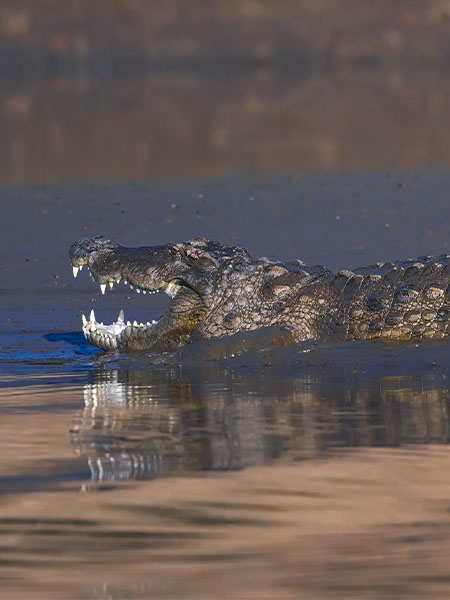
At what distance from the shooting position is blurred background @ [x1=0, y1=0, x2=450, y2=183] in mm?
17531

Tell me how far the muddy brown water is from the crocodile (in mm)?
197

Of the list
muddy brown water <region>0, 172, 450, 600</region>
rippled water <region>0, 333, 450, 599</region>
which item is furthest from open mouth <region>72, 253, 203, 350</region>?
rippled water <region>0, 333, 450, 599</region>

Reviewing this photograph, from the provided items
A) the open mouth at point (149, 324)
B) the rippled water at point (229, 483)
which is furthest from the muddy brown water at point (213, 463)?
the open mouth at point (149, 324)

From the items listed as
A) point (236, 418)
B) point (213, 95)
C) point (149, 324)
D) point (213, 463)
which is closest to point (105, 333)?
point (149, 324)

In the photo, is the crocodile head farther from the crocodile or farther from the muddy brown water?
the muddy brown water

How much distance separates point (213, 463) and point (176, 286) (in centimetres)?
333

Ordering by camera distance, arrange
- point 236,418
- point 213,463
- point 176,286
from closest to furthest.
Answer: point 213,463 < point 236,418 < point 176,286

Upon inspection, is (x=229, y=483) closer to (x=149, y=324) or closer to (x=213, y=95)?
(x=149, y=324)

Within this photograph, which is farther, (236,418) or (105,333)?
(105,333)

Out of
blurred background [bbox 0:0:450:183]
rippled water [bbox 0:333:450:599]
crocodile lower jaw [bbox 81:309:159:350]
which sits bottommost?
rippled water [bbox 0:333:450:599]

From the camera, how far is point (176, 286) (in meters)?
8.47

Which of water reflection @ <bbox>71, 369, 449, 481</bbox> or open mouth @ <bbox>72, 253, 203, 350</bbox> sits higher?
open mouth @ <bbox>72, 253, 203, 350</bbox>

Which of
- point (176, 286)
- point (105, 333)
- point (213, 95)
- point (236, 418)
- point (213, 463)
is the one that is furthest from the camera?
point (213, 95)

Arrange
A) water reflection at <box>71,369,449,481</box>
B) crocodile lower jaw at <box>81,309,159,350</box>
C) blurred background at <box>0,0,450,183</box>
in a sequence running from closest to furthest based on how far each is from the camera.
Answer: water reflection at <box>71,369,449,481</box>, crocodile lower jaw at <box>81,309,159,350</box>, blurred background at <box>0,0,450,183</box>
